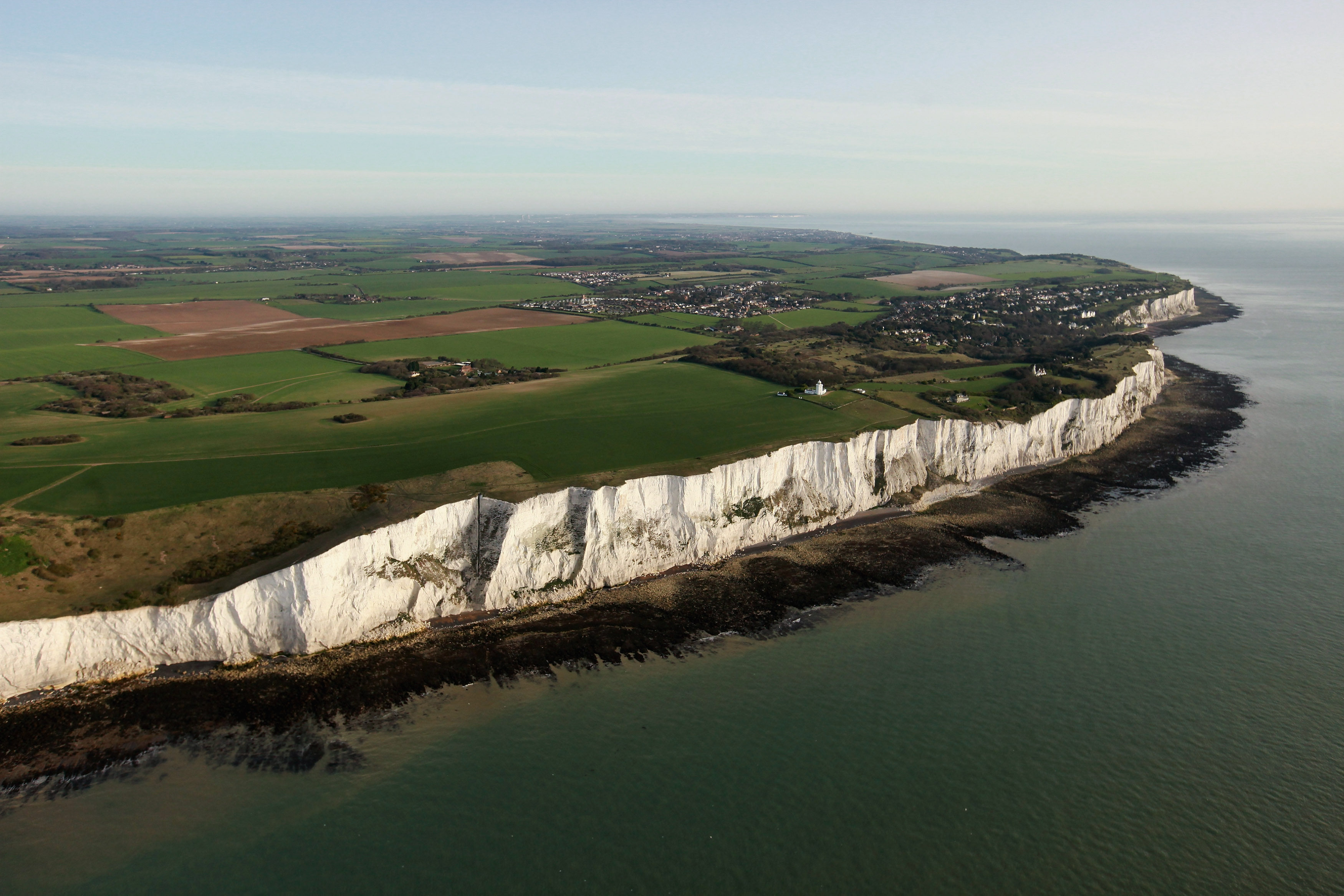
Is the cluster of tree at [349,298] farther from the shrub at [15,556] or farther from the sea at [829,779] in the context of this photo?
the sea at [829,779]

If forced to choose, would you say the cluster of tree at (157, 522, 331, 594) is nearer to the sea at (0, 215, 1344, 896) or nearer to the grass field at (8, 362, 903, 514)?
the grass field at (8, 362, 903, 514)

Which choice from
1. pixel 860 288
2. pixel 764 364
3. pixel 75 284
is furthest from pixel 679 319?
pixel 75 284

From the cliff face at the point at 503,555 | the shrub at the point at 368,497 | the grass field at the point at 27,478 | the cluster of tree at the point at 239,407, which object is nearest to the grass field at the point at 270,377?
the cluster of tree at the point at 239,407

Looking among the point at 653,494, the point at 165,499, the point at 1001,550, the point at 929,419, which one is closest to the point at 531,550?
the point at 653,494

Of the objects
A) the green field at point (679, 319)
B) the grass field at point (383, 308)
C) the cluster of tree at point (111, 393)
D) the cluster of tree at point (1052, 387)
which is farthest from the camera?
the grass field at point (383, 308)

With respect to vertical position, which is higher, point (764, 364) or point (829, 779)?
point (764, 364)

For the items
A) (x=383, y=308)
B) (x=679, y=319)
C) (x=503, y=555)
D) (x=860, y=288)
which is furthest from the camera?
(x=860, y=288)

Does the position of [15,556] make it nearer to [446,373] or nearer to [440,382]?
[440,382]
